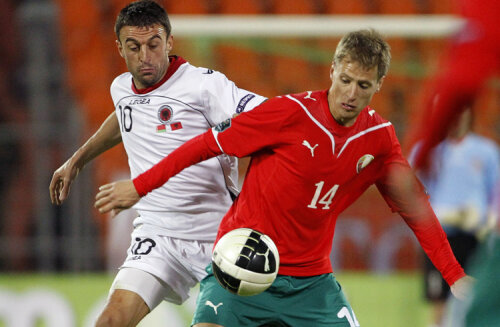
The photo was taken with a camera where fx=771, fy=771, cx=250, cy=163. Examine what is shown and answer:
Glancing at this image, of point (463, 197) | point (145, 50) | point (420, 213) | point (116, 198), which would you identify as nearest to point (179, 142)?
point (145, 50)

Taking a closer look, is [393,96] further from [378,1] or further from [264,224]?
[264,224]

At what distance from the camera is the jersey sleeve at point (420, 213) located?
3371mm

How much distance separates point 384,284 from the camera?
6746 mm

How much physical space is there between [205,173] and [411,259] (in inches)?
155

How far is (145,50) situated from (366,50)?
116 centimetres

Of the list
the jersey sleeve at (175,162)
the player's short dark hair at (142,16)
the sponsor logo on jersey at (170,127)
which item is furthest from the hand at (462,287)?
the player's short dark hair at (142,16)

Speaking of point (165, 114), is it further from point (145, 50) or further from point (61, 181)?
point (61, 181)

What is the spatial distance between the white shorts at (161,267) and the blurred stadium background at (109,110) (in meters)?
2.78

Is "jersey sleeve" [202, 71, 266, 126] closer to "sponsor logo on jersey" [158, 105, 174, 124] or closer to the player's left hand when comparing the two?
"sponsor logo on jersey" [158, 105, 174, 124]

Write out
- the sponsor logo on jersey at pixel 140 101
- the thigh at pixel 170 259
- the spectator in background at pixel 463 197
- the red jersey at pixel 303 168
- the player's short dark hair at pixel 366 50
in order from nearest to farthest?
the player's short dark hair at pixel 366 50
the red jersey at pixel 303 168
the thigh at pixel 170 259
the sponsor logo on jersey at pixel 140 101
the spectator in background at pixel 463 197

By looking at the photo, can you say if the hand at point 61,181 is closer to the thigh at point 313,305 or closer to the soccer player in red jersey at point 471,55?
the thigh at point 313,305

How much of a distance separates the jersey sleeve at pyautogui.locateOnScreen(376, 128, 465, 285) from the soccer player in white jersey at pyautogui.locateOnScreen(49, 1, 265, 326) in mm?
731

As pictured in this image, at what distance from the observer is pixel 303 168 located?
334cm

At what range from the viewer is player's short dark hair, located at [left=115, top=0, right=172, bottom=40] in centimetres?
382
